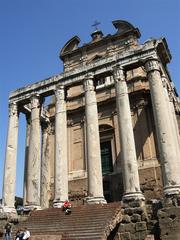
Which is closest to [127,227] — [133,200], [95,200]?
[133,200]

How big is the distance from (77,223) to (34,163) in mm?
6849

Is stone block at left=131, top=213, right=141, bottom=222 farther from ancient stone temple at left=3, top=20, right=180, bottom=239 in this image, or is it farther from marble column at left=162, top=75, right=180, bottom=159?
marble column at left=162, top=75, right=180, bottom=159

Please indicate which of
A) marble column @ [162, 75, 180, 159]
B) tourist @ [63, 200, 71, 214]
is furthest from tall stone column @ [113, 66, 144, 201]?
tourist @ [63, 200, 71, 214]

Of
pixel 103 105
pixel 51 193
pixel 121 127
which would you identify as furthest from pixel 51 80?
pixel 51 193

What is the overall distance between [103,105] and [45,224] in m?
12.3

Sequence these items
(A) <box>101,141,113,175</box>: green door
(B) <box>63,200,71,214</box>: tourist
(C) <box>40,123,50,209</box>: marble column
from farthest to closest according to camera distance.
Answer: (C) <box>40,123,50,209</box>: marble column < (A) <box>101,141,113,175</box>: green door < (B) <box>63,200,71,214</box>: tourist

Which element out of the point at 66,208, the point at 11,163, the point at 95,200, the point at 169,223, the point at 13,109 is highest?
the point at 13,109

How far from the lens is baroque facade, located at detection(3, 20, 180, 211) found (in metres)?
17.2

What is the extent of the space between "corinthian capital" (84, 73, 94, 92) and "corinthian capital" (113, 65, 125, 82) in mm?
1766

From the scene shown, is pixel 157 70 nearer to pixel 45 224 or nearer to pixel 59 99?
pixel 59 99

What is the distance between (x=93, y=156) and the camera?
18156mm

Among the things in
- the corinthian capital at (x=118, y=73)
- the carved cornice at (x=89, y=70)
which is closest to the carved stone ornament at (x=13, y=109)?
the carved cornice at (x=89, y=70)

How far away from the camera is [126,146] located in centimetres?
1736

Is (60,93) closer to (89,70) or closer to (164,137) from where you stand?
(89,70)
